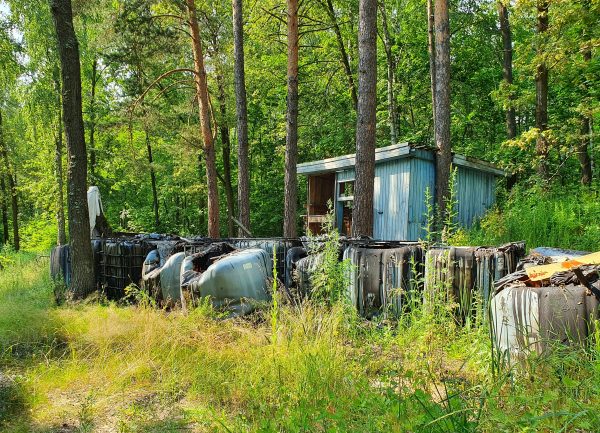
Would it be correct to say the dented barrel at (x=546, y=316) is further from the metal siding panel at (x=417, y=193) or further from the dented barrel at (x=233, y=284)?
the metal siding panel at (x=417, y=193)

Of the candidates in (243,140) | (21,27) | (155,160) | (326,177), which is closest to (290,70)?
(243,140)

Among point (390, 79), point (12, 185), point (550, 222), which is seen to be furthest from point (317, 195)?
point (12, 185)

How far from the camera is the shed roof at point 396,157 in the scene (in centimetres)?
1151

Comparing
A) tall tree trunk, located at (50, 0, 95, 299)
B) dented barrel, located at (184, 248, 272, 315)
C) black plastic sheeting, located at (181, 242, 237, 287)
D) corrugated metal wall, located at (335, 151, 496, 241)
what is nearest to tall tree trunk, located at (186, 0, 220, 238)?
corrugated metal wall, located at (335, 151, 496, 241)

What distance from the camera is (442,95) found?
10492mm

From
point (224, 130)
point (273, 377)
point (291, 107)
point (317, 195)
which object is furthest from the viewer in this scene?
point (224, 130)

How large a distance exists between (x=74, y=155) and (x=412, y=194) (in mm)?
8288

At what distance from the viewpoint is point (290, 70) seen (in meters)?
11.9

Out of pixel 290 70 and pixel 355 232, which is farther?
pixel 290 70

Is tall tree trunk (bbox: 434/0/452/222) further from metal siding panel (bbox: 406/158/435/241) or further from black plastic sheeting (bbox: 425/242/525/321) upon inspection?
black plastic sheeting (bbox: 425/242/525/321)

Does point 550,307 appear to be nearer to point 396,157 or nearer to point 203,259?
point 203,259

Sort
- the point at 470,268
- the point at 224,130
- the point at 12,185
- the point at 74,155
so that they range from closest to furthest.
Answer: the point at 470,268
the point at 74,155
the point at 224,130
the point at 12,185

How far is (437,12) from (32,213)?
106 ft

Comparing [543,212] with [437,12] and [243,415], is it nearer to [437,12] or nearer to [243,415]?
[437,12]
